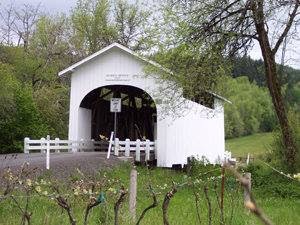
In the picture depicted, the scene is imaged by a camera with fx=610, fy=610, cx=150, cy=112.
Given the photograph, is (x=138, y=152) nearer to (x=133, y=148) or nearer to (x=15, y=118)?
(x=133, y=148)

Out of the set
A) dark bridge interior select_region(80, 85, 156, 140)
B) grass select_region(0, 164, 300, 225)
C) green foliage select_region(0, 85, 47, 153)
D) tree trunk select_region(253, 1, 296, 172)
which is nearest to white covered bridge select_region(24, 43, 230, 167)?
dark bridge interior select_region(80, 85, 156, 140)

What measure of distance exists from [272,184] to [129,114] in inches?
565

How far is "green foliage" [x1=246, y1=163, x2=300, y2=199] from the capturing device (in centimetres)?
1766

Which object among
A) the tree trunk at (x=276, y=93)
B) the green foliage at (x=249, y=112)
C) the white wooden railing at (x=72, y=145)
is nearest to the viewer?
the tree trunk at (x=276, y=93)

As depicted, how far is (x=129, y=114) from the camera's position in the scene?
32.0 meters

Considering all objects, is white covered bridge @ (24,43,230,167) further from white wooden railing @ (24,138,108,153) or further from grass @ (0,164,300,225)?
grass @ (0,164,300,225)

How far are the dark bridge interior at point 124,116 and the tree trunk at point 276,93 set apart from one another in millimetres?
11248

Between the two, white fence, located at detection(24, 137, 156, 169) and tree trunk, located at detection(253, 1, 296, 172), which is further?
white fence, located at detection(24, 137, 156, 169)

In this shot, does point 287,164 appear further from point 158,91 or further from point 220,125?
point 220,125

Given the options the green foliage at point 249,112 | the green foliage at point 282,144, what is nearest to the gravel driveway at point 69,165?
the green foliage at point 282,144

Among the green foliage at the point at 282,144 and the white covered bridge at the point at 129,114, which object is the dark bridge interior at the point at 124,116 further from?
the green foliage at the point at 282,144

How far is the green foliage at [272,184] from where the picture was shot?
17656mm

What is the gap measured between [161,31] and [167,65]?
1.21 meters

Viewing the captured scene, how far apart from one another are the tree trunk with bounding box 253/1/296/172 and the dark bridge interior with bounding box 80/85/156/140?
11248 millimetres
